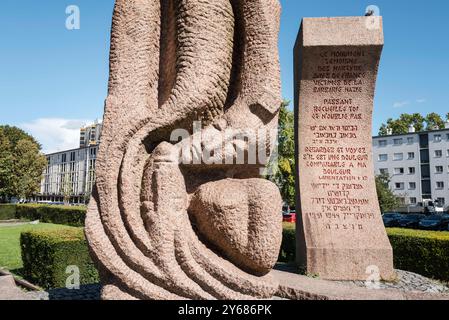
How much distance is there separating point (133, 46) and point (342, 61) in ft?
15.8

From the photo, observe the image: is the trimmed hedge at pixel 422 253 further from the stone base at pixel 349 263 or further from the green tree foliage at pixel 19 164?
the green tree foliage at pixel 19 164

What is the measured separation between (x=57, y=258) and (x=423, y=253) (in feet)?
24.4

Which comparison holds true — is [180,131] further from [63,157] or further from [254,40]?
[63,157]

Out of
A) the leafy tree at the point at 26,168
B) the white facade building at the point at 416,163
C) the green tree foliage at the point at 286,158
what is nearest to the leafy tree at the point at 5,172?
the leafy tree at the point at 26,168

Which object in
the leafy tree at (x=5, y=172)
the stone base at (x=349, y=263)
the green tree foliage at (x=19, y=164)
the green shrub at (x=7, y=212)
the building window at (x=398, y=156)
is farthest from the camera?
the building window at (x=398, y=156)

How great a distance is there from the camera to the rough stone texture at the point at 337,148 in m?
6.54

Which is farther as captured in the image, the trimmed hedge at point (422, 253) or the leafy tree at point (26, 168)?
the leafy tree at point (26, 168)

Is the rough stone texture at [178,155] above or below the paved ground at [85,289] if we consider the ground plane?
above

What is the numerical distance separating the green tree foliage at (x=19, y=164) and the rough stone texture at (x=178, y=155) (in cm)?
3680

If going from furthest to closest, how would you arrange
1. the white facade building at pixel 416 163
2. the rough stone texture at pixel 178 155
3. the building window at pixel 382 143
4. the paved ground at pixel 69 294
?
the building window at pixel 382 143 → the white facade building at pixel 416 163 → the paved ground at pixel 69 294 → the rough stone texture at pixel 178 155

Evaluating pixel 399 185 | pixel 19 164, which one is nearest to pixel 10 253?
pixel 19 164

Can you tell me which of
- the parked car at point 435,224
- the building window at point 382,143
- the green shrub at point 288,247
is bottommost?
the parked car at point 435,224

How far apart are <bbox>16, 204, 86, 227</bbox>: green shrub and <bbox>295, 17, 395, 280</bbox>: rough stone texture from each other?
14652mm

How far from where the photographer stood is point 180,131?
11.0ft
